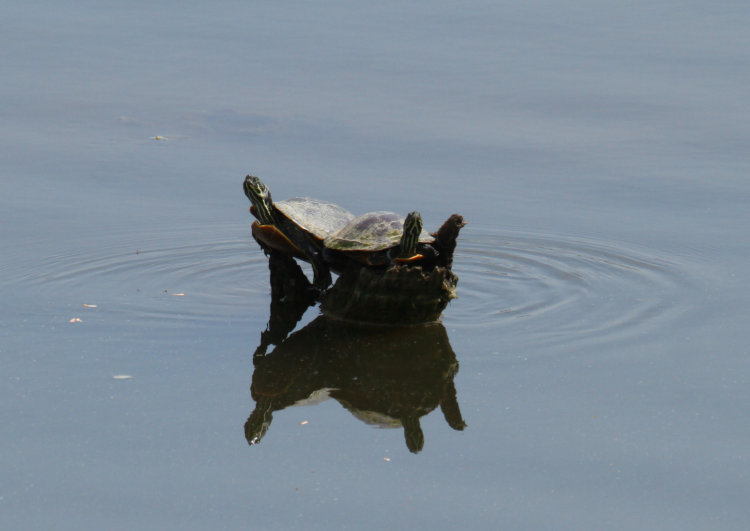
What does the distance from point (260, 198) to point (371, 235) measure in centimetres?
68

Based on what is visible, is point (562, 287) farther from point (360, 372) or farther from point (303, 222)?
point (360, 372)

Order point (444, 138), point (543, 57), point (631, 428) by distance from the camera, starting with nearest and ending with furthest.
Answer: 1. point (631, 428)
2. point (444, 138)
3. point (543, 57)

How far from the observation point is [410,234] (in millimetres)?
5152

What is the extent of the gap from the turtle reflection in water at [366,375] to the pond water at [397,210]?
2 cm

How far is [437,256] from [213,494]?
6.85ft

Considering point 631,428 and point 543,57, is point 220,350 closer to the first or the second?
point 631,428

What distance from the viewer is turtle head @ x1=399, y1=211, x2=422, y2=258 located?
505 cm

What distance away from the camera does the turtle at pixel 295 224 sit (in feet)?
18.6

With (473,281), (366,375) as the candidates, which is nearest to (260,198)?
(473,281)

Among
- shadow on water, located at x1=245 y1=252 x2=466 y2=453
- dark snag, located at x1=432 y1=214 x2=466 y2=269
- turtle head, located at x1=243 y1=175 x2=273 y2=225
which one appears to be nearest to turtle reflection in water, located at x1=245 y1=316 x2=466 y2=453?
shadow on water, located at x1=245 y1=252 x2=466 y2=453

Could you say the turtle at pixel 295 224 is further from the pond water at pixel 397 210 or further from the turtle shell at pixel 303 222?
the pond water at pixel 397 210

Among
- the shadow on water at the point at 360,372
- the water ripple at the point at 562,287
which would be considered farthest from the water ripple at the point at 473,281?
the shadow on water at the point at 360,372

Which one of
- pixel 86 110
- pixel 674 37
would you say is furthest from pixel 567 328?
pixel 674 37

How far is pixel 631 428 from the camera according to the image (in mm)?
4254
